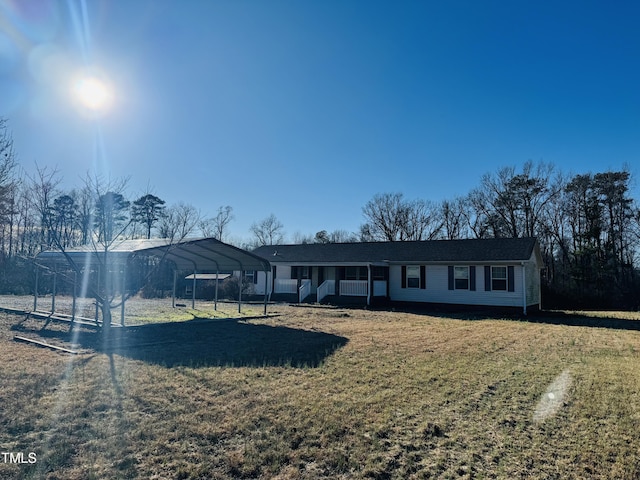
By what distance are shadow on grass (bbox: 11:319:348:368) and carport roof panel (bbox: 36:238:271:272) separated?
2.04m

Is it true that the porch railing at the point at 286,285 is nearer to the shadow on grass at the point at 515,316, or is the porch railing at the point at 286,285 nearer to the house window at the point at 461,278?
the shadow on grass at the point at 515,316

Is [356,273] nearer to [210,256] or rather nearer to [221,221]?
[210,256]

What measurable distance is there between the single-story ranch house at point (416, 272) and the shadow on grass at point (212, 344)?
19.0ft

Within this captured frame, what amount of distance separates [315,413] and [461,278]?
54.7 ft

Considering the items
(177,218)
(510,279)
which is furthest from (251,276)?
(510,279)

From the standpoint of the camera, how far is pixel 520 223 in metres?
32.4

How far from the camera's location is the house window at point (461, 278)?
19.2 metres

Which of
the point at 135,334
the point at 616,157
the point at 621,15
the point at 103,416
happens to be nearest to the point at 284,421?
the point at 103,416

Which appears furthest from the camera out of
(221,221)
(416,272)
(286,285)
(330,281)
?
(221,221)

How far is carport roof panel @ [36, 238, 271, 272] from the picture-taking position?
437 inches

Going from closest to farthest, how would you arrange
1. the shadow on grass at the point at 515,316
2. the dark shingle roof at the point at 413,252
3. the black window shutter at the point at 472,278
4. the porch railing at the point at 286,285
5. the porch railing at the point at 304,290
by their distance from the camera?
1. the shadow on grass at the point at 515,316
2. the dark shingle roof at the point at 413,252
3. the black window shutter at the point at 472,278
4. the porch railing at the point at 304,290
5. the porch railing at the point at 286,285

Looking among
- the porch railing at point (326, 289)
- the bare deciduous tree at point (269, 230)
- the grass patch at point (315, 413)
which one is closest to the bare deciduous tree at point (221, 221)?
the bare deciduous tree at point (269, 230)

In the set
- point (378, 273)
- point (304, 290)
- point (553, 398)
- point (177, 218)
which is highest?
point (177, 218)

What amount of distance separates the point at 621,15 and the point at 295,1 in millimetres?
7456
